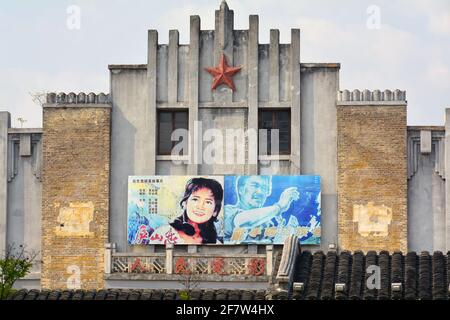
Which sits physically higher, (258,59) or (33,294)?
(258,59)

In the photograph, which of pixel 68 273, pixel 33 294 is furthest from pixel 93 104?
pixel 33 294

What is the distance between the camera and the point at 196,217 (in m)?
54.3

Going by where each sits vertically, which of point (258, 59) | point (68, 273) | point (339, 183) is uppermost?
point (258, 59)

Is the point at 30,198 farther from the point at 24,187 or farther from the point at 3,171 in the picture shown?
the point at 3,171

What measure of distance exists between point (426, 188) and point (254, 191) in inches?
244

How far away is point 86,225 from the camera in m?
54.5

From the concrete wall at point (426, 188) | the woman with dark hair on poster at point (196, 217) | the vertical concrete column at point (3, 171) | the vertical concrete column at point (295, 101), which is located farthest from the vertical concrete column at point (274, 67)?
the vertical concrete column at point (3, 171)

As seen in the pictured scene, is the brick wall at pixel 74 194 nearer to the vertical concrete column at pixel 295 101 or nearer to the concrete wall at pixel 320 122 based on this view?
the vertical concrete column at pixel 295 101

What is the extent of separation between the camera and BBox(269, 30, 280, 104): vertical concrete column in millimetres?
55000

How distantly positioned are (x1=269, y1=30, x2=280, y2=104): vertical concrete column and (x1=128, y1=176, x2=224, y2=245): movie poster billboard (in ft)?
11.9

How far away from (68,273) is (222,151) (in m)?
7.09
